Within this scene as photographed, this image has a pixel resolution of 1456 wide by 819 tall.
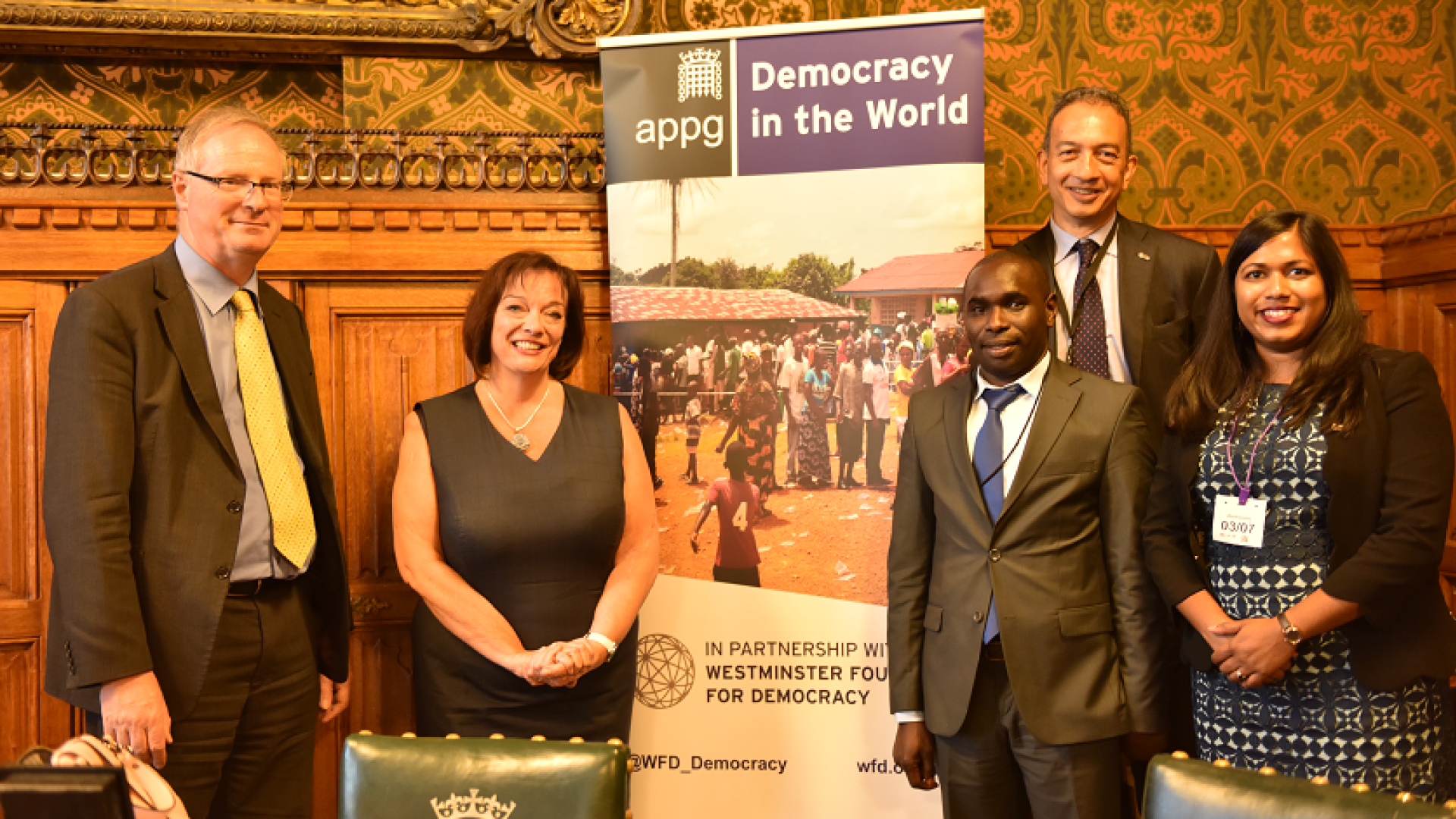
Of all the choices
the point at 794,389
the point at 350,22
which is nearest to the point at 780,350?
the point at 794,389

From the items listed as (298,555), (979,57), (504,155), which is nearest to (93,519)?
(298,555)

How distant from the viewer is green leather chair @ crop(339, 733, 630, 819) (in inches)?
57.6

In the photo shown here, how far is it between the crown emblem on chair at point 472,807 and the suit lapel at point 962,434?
3.57ft

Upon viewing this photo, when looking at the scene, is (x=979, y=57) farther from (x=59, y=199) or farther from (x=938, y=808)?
(x=59, y=199)

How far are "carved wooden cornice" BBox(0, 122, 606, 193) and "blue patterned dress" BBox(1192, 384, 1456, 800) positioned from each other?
195 cm

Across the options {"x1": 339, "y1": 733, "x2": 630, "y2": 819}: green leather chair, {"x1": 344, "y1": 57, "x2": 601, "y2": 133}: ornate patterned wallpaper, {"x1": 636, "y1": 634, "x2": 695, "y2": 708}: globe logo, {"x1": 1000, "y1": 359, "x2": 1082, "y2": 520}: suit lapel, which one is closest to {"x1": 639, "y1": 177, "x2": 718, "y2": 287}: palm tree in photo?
{"x1": 344, "y1": 57, "x2": 601, "y2": 133}: ornate patterned wallpaper

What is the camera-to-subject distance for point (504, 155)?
309cm

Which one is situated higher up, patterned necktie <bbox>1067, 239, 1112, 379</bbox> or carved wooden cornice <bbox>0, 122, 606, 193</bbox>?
carved wooden cornice <bbox>0, 122, 606, 193</bbox>

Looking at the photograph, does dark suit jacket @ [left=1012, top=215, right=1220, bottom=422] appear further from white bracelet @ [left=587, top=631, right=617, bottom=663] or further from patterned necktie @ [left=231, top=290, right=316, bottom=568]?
patterned necktie @ [left=231, top=290, right=316, bottom=568]

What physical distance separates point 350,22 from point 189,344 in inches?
62.0

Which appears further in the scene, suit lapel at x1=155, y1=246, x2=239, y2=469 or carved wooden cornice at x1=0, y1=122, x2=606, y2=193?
carved wooden cornice at x1=0, y1=122, x2=606, y2=193

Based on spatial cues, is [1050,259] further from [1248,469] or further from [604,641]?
[604,641]

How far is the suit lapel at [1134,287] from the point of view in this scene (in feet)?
7.95

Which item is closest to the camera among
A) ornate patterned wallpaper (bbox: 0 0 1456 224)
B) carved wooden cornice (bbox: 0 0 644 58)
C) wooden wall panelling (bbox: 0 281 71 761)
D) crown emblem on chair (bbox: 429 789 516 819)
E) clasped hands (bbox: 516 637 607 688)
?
crown emblem on chair (bbox: 429 789 516 819)
